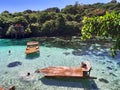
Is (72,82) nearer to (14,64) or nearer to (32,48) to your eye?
(14,64)

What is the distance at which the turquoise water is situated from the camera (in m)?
29.0

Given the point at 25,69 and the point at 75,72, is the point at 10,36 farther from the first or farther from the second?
the point at 75,72

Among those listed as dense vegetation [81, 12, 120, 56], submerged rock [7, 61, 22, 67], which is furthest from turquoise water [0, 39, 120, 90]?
dense vegetation [81, 12, 120, 56]

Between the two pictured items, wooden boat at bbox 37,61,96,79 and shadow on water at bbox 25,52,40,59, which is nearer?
wooden boat at bbox 37,61,96,79

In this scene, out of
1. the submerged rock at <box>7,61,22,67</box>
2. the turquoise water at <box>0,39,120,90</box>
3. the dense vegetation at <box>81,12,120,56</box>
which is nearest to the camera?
the dense vegetation at <box>81,12,120,56</box>

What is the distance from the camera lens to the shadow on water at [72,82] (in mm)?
28727

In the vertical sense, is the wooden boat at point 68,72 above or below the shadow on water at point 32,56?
below

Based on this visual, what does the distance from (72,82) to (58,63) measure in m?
12.2

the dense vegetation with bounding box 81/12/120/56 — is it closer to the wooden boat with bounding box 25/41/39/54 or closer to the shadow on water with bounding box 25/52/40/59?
the shadow on water with bounding box 25/52/40/59

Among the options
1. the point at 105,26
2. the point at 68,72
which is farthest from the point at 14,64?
the point at 105,26

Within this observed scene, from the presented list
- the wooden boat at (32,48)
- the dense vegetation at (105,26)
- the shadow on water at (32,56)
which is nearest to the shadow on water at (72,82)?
the shadow on water at (32,56)

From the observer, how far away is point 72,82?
30031 mm

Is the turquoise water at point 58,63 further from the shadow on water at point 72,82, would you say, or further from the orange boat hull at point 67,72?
the orange boat hull at point 67,72

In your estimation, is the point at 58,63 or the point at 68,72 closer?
the point at 68,72
